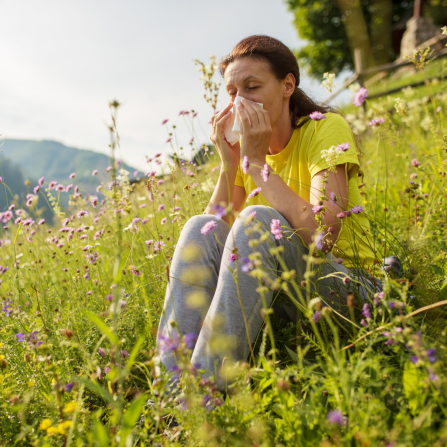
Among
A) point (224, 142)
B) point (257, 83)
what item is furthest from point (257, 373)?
point (257, 83)

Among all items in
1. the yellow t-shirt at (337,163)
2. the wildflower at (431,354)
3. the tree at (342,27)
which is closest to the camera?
the wildflower at (431,354)

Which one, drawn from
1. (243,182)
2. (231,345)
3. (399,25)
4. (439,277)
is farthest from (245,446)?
(399,25)

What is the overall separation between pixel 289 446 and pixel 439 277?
97 cm

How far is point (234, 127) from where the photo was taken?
5.56 feet

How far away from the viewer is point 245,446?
0.77 metres

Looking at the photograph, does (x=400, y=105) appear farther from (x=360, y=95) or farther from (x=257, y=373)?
(x=257, y=373)

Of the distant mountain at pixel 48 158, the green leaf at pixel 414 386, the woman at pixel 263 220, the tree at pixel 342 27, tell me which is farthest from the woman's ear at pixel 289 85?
the distant mountain at pixel 48 158

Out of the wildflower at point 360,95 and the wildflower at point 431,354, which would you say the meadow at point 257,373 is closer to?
the wildflower at point 431,354

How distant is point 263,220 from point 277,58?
0.97 meters

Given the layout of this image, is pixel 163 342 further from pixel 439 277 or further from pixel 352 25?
pixel 352 25

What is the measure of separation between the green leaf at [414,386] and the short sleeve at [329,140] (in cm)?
85

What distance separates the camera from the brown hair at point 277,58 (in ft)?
5.82

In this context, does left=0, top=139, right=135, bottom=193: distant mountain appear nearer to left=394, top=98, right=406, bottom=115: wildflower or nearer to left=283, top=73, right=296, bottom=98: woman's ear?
left=283, top=73, right=296, bottom=98: woman's ear

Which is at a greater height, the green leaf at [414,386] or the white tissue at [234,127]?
the white tissue at [234,127]
